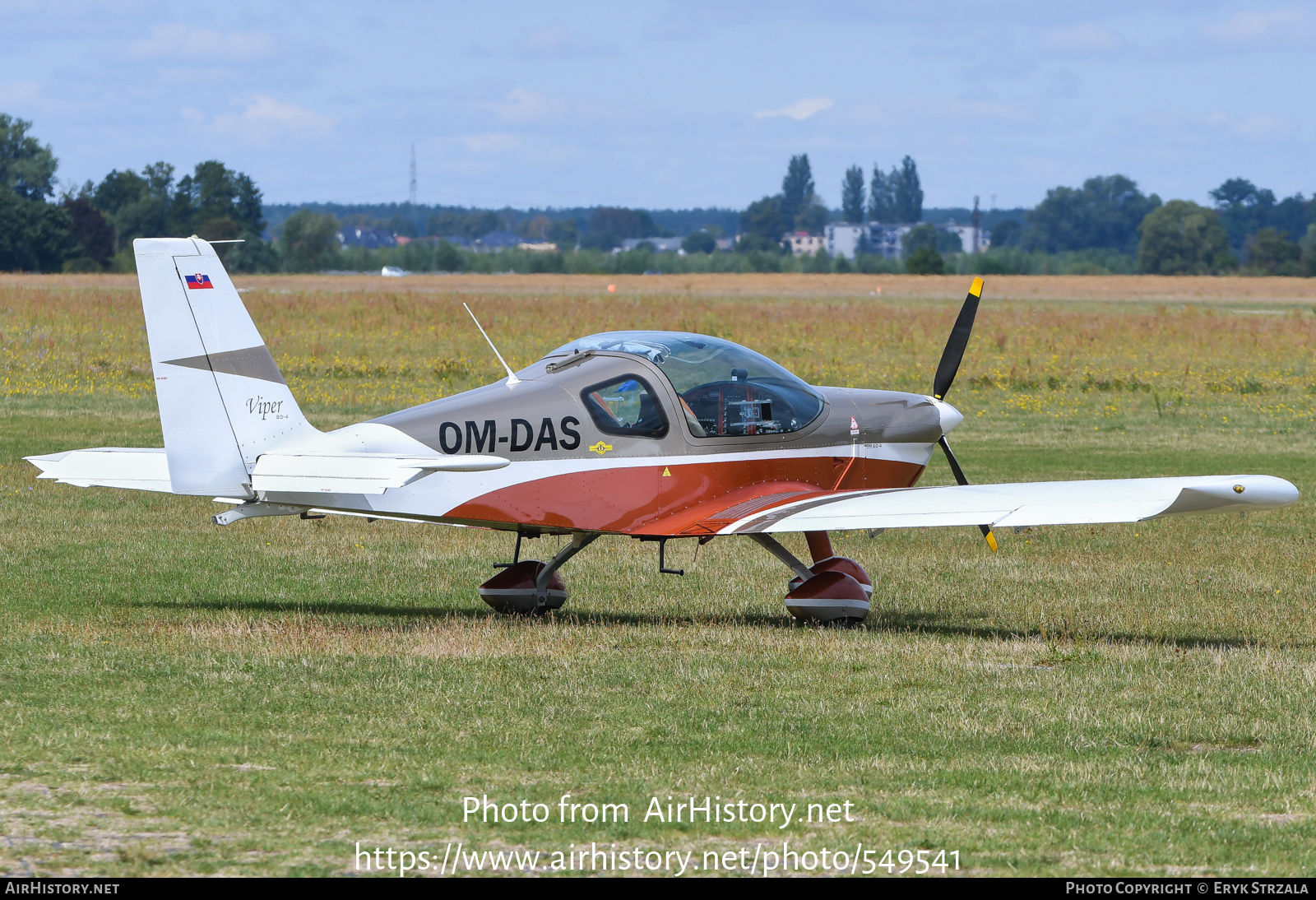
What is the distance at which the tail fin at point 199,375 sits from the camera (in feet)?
31.9

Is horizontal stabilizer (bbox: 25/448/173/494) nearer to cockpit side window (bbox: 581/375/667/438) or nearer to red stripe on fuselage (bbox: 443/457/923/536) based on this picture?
red stripe on fuselage (bbox: 443/457/923/536)

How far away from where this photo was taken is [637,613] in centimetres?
1164

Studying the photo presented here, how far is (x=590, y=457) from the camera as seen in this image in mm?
10539

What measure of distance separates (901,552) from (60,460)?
309 inches

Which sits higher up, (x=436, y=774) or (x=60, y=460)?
(x=60, y=460)

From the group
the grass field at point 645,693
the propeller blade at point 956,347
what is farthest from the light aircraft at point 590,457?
the grass field at point 645,693

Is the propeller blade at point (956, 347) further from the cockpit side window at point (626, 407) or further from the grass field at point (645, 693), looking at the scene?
the cockpit side window at point (626, 407)

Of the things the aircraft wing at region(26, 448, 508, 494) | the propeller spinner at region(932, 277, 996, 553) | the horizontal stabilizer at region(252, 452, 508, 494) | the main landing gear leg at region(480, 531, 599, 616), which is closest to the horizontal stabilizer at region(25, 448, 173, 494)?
the aircraft wing at region(26, 448, 508, 494)

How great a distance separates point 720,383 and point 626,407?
0.78 metres

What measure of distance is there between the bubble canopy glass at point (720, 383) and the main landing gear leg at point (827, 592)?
87 centimetres

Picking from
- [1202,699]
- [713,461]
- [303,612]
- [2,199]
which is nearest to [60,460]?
[303,612]

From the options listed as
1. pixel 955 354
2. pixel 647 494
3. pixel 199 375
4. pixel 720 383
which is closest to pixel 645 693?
pixel 647 494

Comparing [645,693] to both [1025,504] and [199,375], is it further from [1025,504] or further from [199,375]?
[199,375]

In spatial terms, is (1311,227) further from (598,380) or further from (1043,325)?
(598,380)
